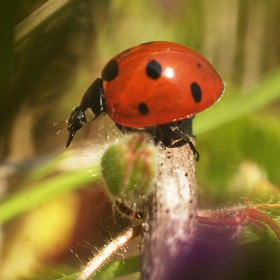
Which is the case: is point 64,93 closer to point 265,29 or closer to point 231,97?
point 231,97

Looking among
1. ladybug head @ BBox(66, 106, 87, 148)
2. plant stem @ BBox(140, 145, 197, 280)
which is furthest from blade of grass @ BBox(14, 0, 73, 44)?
plant stem @ BBox(140, 145, 197, 280)

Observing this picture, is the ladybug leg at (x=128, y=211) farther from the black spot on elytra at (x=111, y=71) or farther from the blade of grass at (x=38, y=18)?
the blade of grass at (x=38, y=18)

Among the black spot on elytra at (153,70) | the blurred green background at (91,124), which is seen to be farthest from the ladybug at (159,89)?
the blurred green background at (91,124)

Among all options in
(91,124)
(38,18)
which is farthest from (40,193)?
(38,18)

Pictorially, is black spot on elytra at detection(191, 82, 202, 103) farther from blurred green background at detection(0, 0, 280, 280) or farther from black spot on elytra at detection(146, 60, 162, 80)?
blurred green background at detection(0, 0, 280, 280)

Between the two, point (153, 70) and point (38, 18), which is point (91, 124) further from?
point (153, 70)
